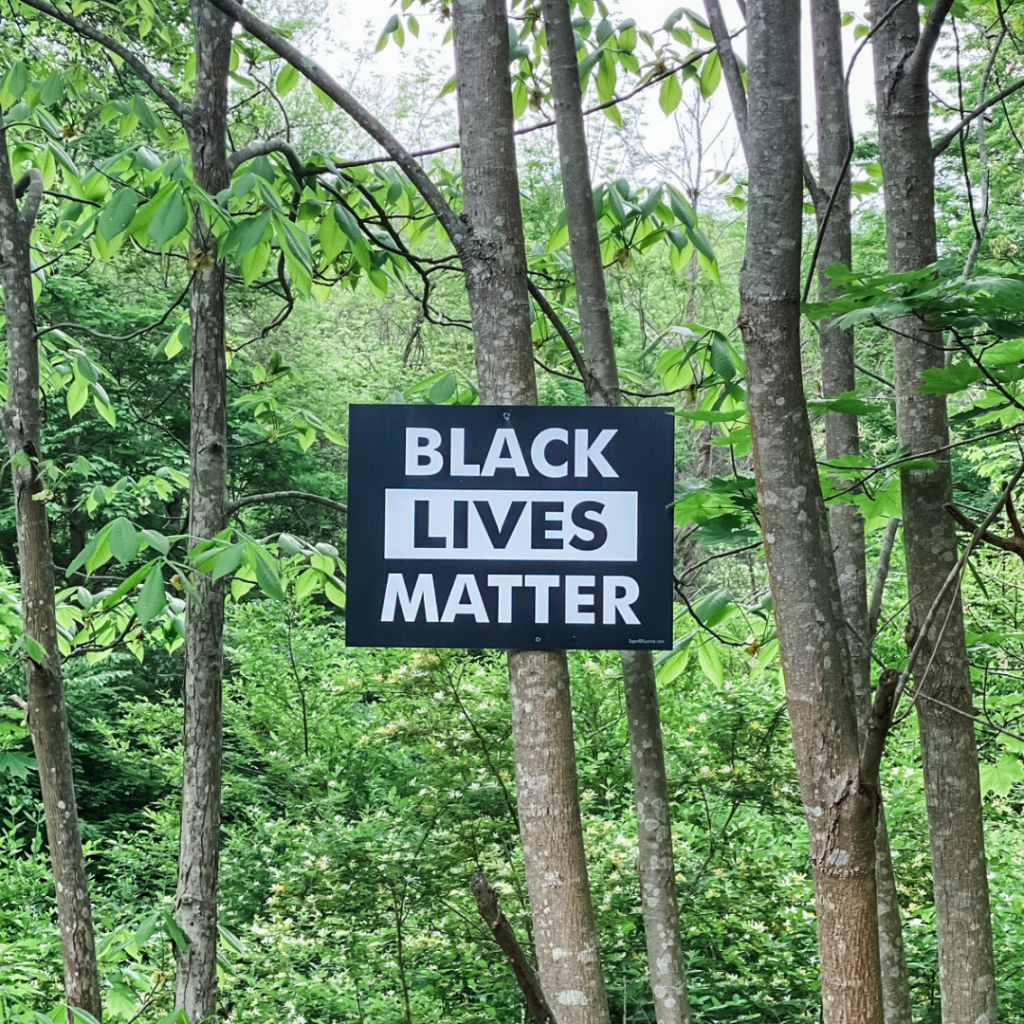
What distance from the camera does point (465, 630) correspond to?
5.08ft

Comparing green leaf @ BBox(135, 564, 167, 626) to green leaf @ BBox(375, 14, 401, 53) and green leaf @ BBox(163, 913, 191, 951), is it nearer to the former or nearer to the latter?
green leaf @ BBox(163, 913, 191, 951)

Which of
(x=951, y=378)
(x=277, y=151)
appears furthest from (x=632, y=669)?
(x=277, y=151)

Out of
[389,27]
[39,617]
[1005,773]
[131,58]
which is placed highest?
[389,27]

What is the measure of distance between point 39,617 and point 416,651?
258cm

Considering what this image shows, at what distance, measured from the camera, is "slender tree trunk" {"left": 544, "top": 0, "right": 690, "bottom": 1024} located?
6.93ft

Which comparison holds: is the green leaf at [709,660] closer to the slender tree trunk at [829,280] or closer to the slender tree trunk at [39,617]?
the slender tree trunk at [829,280]

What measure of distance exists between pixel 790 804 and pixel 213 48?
3705 millimetres

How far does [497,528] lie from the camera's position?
157 cm

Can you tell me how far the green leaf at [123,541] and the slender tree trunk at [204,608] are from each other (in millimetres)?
442

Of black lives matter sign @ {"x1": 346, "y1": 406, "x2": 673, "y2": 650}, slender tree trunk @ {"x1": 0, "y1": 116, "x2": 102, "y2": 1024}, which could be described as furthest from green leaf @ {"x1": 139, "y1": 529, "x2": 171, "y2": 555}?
slender tree trunk @ {"x1": 0, "y1": 116, "x2": 102, "y2": 1024}

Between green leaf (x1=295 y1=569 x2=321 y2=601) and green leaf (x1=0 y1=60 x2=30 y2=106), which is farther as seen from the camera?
green leaf (x1=295 y1=569 x2=321 y2=601)

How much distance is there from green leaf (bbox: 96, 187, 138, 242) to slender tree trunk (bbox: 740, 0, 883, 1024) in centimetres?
96

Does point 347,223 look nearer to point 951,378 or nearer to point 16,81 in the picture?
point 16,81

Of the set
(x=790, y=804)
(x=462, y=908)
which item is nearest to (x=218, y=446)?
(x=462, y=908)
